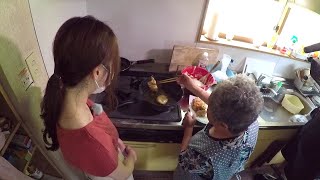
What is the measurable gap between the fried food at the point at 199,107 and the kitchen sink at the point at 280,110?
1.54 feet

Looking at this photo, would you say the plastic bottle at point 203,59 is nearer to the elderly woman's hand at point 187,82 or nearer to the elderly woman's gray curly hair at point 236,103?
the elderly woman's hand at point 187,82

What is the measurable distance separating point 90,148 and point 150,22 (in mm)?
1104

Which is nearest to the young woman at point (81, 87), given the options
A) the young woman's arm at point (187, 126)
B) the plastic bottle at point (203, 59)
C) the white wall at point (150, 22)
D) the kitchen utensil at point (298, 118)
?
the young woman's arm at point (187, 126)

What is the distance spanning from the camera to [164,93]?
5.28 feet

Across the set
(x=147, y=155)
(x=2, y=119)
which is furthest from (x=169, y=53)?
(x=2, y=119)

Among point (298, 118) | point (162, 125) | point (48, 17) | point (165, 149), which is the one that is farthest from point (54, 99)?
point (298, 118)

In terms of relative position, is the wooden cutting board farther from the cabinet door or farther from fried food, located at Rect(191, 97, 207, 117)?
the cabinet door

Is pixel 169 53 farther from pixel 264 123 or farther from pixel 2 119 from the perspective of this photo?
pixel 2 119

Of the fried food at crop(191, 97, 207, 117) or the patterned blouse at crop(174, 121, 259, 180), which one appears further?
the fried food at crop(191, 97, 207, 117)

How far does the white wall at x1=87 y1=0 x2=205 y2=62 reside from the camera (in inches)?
63.1

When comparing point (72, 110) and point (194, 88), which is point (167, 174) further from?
point (72, 110)

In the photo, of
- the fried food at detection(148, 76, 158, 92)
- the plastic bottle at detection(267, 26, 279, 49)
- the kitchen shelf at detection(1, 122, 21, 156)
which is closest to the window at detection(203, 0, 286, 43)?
the plastic bottle at detection(267, 26, 279, 49)

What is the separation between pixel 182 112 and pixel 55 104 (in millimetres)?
875

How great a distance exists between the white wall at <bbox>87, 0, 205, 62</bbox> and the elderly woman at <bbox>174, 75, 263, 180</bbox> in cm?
81
